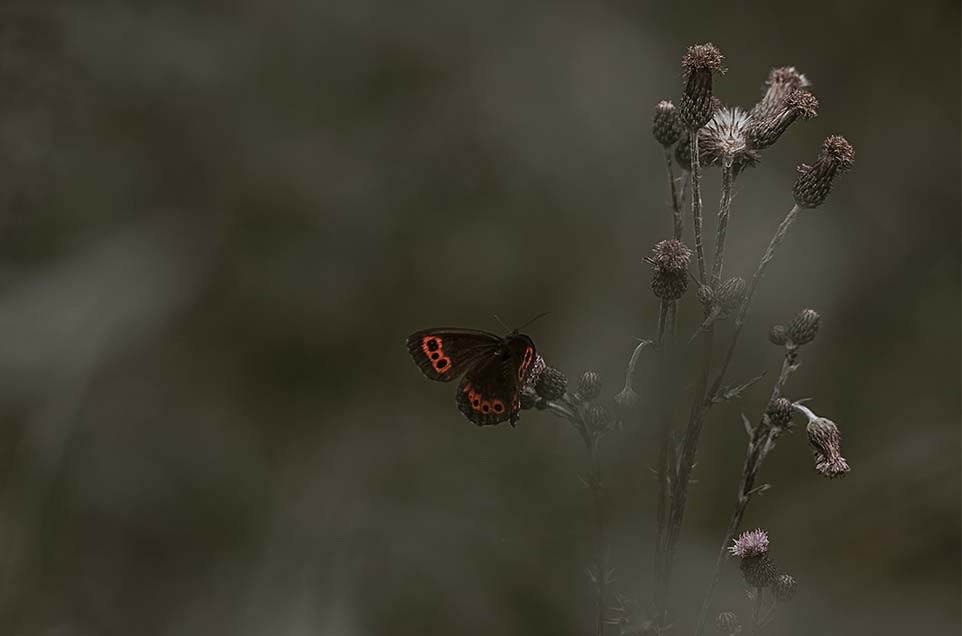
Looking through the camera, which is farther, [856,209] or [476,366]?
[856,209]

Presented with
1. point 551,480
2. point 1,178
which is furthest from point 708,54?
point 1,178

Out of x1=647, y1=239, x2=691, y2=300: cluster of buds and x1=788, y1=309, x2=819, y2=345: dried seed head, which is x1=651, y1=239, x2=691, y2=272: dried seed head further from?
x1=788, y1=309, x2=819, y2=345: dried seed head

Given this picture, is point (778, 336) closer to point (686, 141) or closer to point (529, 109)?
point (686, 141)

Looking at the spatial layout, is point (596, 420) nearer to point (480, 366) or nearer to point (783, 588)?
point (480, 366)

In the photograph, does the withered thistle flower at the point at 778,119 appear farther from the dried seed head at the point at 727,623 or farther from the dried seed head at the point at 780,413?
the dried seed head at the point at 727,623

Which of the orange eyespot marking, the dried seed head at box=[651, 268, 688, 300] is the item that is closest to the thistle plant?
the dried seed head at box=[651, 268, 688, 300]
